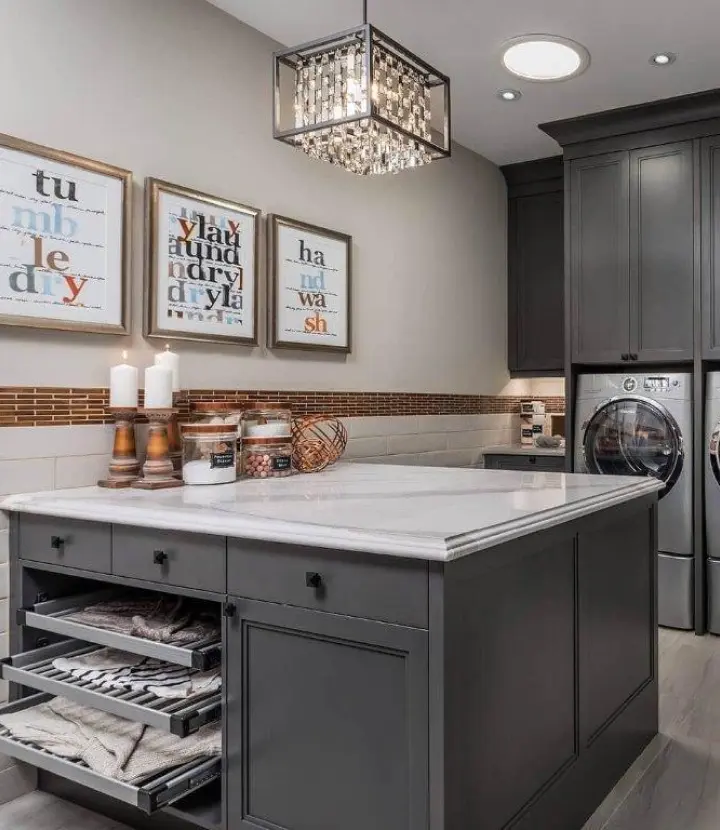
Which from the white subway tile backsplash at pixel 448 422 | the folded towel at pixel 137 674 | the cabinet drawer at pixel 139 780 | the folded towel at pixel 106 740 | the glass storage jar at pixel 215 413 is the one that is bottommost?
the cabinet drawer at pixel 139 780

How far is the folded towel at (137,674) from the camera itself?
1850 millimetres

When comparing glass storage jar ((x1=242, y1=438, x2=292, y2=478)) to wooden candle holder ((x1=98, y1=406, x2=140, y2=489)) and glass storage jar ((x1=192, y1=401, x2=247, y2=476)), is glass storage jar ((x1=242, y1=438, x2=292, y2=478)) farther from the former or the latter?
wooden candle holder ((x1=98, y1=406, x2=140, y2=489))

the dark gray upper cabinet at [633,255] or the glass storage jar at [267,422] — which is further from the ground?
the dark gray upper cabinet at [633,255]

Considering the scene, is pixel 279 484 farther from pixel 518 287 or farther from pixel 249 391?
pixel 518 287

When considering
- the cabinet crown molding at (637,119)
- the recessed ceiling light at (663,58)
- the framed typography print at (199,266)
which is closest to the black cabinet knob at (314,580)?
the framed typography print at (199,266)

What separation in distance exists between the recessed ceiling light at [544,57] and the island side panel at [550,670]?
189 centimetres

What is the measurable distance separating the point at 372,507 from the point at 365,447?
176cm

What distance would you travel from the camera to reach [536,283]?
4.70 meters

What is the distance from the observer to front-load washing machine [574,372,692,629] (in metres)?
3.72

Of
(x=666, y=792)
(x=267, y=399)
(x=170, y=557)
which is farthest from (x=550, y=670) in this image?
(x=267, y=399)

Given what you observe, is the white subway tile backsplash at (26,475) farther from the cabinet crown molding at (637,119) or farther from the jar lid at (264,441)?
the cabinet crown molding at (637,119)

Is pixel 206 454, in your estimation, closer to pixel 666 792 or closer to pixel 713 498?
pixel 666 792

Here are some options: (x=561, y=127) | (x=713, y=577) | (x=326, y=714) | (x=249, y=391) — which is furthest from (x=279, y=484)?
(x=561, y=127)

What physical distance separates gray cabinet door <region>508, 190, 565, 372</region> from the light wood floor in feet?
7.54
